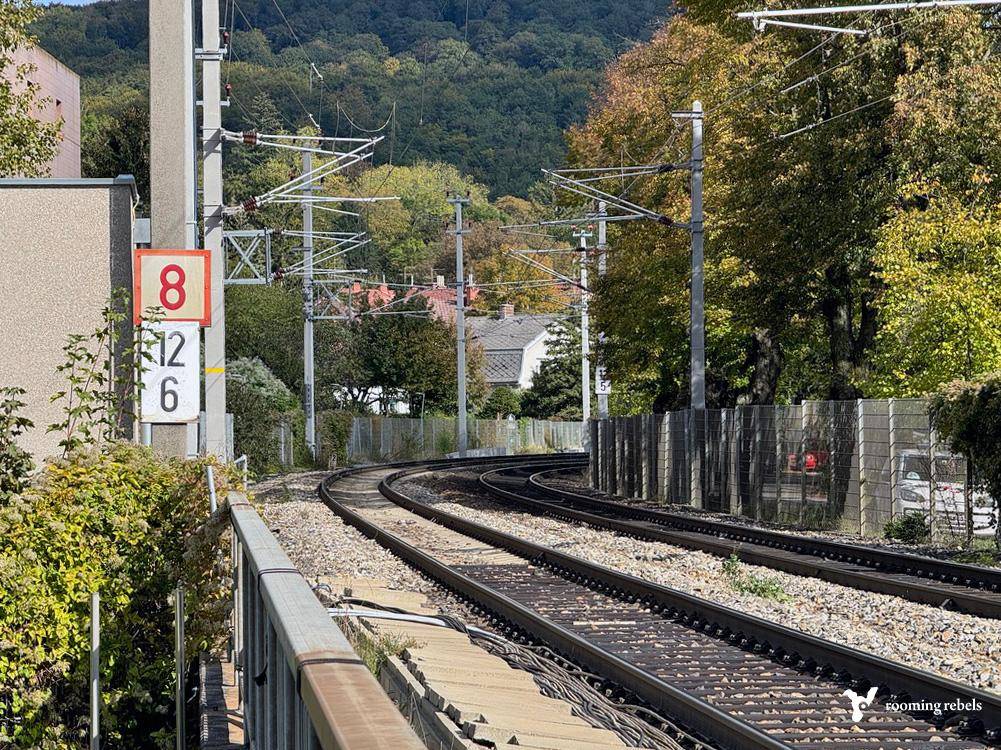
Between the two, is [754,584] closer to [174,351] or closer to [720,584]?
[720,584]

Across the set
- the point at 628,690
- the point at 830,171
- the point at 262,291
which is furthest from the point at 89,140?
the point at 628,690

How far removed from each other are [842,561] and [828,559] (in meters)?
0.45

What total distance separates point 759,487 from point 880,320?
470 centimetres

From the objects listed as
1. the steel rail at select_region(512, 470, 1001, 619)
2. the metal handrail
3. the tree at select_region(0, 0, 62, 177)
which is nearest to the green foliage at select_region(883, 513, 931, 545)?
the steel rail at select_region(512, 470, 1001, 619)

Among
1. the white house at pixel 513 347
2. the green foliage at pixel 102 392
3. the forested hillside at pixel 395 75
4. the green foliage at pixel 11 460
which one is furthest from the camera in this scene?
the white house at pixel 513 347

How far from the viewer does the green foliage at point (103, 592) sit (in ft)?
27.7

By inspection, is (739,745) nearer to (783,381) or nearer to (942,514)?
(942,514)

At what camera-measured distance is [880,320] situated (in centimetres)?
2962

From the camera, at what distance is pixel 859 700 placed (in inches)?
344

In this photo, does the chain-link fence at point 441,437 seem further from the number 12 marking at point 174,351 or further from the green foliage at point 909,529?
the number 12 marking at point 174,351

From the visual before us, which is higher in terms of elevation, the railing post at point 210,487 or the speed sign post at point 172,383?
the speed sign post at point 172,383

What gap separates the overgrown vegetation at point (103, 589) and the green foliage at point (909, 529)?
48.9 feet

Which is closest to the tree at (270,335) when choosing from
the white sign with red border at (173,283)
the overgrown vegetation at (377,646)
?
the white sign with red border at (173,283)

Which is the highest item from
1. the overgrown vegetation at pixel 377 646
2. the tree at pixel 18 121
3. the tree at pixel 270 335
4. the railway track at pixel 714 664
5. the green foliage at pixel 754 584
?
the tree at pixel 18 121
